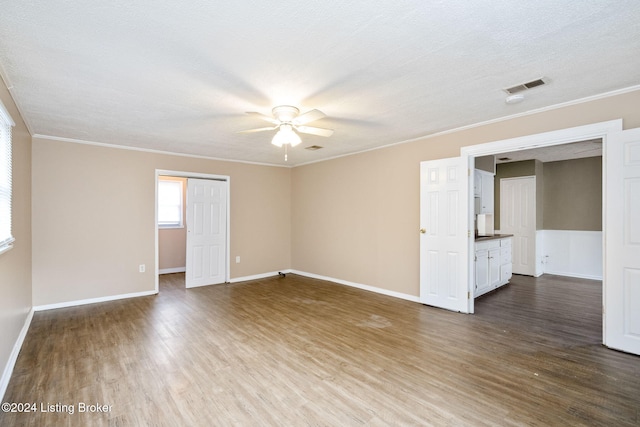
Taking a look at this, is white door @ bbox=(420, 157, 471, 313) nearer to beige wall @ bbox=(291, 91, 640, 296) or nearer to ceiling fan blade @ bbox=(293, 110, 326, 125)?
beige wall @ bbox=(291, 91, 640, 296)

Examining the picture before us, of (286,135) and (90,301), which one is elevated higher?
(286,135)

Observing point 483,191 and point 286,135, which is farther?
point 483,191

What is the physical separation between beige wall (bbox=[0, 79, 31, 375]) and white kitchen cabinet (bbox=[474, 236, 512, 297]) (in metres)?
5.64

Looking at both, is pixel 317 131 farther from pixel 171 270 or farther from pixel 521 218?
pixel 521 218

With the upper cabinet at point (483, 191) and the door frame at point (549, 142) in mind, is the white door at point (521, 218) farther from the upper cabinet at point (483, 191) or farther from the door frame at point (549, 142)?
the door frame at point (549, 142)

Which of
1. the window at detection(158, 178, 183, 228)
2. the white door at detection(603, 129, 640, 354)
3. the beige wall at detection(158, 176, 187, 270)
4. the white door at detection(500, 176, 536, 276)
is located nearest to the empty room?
the white door at detection(603, 129, 640, 354)

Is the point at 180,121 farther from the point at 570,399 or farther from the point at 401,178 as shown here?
the point at 570,399

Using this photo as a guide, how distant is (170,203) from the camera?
7125 millimetres

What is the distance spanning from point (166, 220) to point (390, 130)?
18.7 ft

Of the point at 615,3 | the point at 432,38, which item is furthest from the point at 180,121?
the point at 615,3

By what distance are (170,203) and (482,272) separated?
6818 mm

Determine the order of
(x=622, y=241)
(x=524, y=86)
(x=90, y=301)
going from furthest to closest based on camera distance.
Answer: (x=90, y=301) → (x=622, y=241) → (x=524, y=86)

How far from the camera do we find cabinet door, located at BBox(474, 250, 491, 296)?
4.80 meters

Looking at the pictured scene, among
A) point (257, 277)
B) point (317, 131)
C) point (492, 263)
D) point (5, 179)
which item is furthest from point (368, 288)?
point (5, 179)
